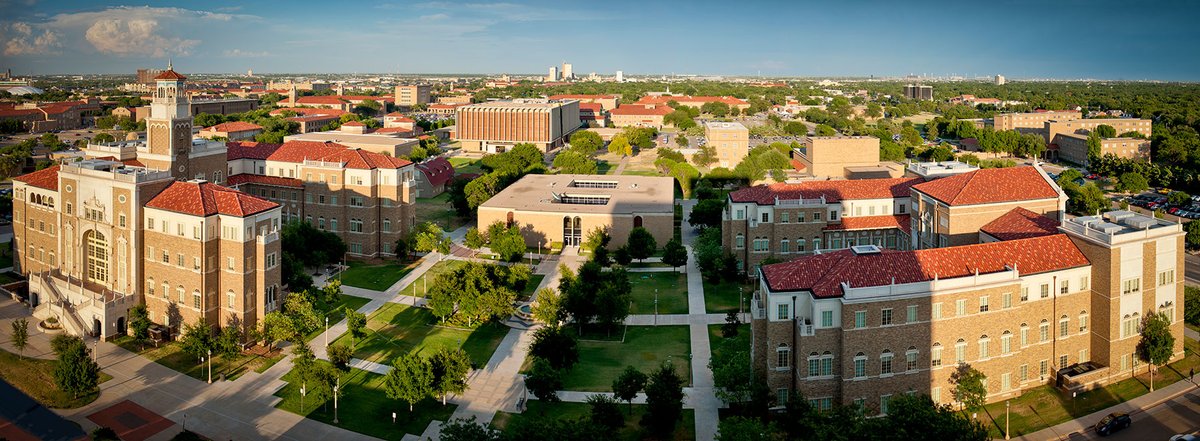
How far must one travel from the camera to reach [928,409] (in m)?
27.6

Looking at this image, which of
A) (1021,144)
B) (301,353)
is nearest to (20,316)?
(301,353)

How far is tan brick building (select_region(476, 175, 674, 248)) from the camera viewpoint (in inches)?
2606

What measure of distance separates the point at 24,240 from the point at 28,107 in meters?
124

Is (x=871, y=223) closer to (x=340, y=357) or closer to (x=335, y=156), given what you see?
(x=340, y=357)

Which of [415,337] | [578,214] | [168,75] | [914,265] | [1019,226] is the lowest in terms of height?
[415,337]

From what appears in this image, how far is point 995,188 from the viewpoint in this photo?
4591 centimetres

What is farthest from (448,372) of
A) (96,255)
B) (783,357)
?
(96,255)

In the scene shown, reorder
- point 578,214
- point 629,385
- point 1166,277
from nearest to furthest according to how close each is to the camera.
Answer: point 629,385
point 1166,277
point 578,214

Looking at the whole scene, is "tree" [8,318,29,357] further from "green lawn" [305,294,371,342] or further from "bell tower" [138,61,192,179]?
"bell tower" [138,61,192,179]

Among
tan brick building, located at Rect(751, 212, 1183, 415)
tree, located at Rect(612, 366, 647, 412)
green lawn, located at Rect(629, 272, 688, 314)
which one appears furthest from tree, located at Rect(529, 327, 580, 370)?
green lawn, located at Rect(629, 272, 688, 314)

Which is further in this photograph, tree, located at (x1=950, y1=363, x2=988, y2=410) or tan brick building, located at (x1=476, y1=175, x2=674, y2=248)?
tan brick building, located at (x1=476, y1=175, x2=674, y2=248)

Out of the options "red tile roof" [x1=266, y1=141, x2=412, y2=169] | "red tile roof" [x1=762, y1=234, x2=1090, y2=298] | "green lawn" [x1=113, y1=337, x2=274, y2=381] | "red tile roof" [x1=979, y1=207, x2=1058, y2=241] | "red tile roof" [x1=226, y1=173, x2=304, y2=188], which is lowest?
"green lawn" [x1=113, y1=337, x2=274, y2=381]

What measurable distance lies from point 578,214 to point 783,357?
115ft

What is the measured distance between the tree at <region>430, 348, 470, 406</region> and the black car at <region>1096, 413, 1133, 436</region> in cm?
2592
